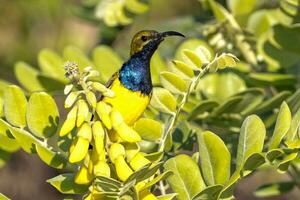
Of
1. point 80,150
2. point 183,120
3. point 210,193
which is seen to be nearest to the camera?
point 80,150

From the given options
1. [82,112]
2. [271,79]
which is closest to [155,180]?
[82,112]

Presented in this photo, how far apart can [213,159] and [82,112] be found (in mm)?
262

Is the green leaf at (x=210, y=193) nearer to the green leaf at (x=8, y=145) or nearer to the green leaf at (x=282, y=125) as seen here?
the green leaf at (x=282, y=125)

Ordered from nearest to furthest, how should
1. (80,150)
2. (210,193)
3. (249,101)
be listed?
(80,150) < (210,193) < (249,101)

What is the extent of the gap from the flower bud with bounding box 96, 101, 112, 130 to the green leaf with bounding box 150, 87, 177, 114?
0.26 m

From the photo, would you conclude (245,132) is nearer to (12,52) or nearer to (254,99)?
(254,99)

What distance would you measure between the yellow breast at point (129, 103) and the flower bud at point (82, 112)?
17 cm

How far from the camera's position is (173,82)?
1.51 meters

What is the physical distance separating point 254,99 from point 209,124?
116mm

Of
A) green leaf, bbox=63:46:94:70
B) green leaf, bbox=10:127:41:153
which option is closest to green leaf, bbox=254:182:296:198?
green leaf, bbox=63:46:94:70

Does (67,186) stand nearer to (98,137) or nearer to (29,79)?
(98,137)

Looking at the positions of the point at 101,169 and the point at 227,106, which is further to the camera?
the point at 227,106

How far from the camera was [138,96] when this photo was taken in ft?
4.94

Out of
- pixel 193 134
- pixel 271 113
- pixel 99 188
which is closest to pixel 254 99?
pixel 271 113
